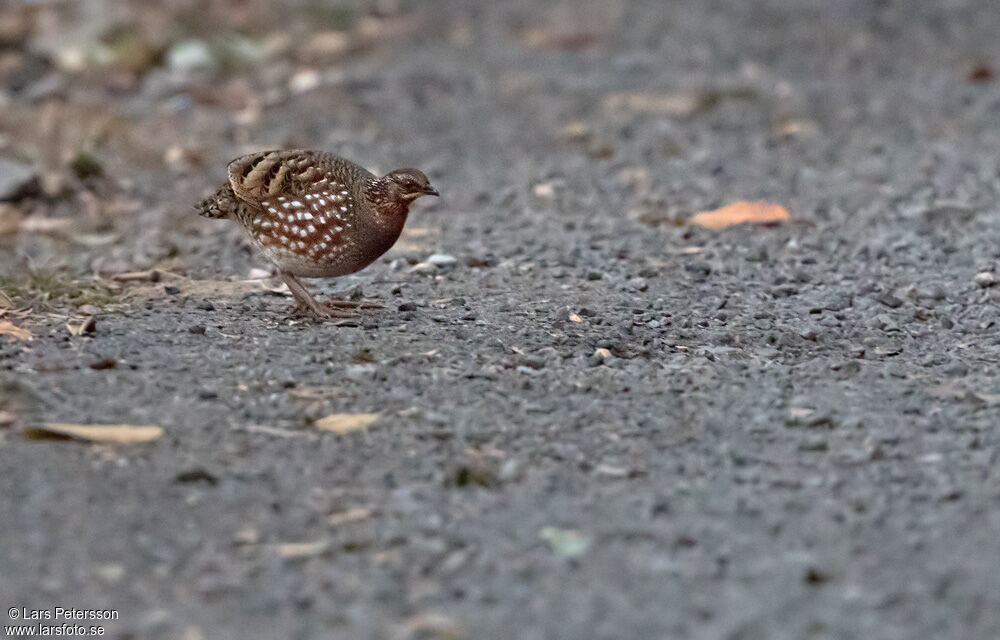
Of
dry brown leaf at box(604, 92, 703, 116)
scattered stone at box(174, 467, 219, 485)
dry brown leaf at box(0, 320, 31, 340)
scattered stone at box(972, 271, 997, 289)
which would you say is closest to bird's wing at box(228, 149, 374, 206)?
dry brown leaf at box(0, 320, 31, 340)

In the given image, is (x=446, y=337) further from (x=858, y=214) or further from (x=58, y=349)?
(x=858, y=214)

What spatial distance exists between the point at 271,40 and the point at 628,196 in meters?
4.50

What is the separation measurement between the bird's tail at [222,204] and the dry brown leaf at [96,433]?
63.9 inches

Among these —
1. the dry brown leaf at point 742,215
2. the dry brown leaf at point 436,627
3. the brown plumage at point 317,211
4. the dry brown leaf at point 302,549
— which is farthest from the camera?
the dry brown leaf at point 742,215

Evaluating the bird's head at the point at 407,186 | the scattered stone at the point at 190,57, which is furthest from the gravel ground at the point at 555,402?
the scattered stone at the point at 190,57

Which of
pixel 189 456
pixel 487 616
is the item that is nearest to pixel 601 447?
pixel 487 616

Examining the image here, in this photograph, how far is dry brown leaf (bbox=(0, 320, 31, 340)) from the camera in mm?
4605

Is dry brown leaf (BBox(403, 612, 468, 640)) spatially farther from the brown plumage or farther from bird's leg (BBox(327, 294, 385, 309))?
bird's leg (BBox(327, 294, 385, 309))

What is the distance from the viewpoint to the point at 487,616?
312cm

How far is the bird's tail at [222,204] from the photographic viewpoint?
5.29 meters

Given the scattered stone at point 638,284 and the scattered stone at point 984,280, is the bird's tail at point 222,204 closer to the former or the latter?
the scattered stone at point 638,284

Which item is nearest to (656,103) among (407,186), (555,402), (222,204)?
(407,186)

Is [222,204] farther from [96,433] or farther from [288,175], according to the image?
[96,433]

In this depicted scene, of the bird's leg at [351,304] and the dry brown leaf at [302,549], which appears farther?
the bird's leg at [351,304]
